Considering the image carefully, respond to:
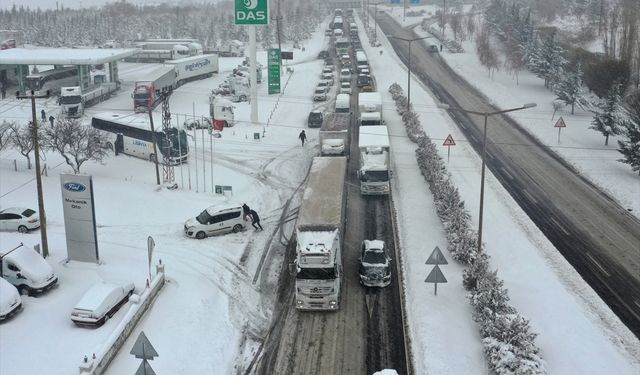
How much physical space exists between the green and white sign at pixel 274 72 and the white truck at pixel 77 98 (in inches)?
761

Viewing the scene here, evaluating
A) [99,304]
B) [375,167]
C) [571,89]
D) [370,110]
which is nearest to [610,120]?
[571,89]

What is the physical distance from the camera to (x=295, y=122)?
61875mm

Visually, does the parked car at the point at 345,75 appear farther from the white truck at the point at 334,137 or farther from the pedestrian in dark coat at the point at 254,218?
the pedestrian in dark coat at the point at 254,218

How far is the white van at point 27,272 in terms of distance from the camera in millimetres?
26997

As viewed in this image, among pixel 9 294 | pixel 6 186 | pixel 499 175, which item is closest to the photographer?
pixel 9 294

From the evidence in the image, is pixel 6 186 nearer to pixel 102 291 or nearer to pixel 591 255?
pixel 102 291

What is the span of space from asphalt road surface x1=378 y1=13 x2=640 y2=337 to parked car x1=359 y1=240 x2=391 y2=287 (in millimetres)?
9370

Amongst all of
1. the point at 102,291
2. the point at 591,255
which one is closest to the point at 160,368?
the point at 102,291

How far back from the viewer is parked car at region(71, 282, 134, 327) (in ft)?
80.0

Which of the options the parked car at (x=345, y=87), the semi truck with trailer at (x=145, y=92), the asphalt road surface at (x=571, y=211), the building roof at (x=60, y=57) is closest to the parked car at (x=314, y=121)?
the asphalt road surface at (x=571, y=211)

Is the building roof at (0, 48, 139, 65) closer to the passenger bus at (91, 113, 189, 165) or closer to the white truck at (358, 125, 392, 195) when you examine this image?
the passenger bus at (91, 113, 189, 165)

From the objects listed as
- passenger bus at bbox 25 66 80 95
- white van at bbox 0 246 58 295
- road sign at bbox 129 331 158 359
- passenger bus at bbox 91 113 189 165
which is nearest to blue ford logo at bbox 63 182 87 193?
white van at bbox 0 246 58 295

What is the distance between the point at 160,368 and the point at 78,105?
4862 cm

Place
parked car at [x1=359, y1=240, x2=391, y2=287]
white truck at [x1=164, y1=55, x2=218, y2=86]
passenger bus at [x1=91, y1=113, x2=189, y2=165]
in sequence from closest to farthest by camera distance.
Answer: parked car at [x1=359, y1=240, x2=391, y2=287] < passenger bus at [x1=91, y1=113, x2=189, y2=165] < white truck at [x1=164, y1=55, x2=218, y2=86]
